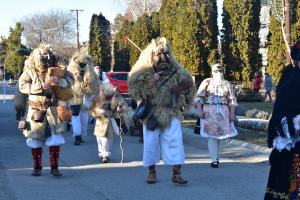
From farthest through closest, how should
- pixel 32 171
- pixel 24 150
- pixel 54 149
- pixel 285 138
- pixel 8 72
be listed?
pixel 8 72 → pixel 24 150 → pixel 32 171 → pixel 54 149 → pixel 285 138

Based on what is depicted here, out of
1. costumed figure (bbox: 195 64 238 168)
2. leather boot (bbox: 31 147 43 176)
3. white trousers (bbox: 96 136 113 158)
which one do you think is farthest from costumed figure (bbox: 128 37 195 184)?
white trousers (bbox: 96 136 113 158)

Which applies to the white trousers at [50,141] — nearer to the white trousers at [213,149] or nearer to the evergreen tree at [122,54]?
the white trousers at [213,149]

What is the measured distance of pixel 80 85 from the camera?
12.5 meters

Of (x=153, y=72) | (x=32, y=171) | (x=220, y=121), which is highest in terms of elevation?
(x=153, y=72)

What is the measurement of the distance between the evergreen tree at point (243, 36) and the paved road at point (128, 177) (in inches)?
746

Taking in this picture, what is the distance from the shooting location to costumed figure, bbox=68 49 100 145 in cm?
1240

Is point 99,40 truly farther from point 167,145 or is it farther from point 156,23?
point 167,145

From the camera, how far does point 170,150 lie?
7.97m

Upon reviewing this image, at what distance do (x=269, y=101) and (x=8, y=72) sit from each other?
7088 centimetres

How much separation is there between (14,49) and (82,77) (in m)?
81.1

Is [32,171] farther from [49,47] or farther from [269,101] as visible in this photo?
[269,101]

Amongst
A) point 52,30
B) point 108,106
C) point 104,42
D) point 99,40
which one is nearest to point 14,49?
point 52,30

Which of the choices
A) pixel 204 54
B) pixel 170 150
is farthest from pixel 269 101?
pixel 170 150

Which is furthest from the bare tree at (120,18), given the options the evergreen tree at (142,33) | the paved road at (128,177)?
the paved road at (128,177)
